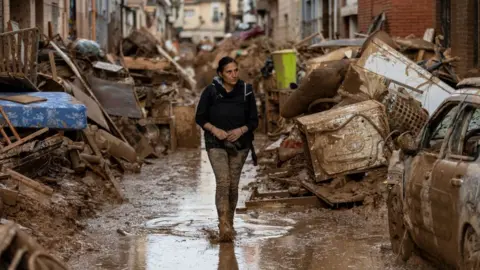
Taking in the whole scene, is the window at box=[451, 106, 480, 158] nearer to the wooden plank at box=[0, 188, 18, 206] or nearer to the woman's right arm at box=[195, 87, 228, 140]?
the woman's right arm at box=[195, 87, 228, 140]

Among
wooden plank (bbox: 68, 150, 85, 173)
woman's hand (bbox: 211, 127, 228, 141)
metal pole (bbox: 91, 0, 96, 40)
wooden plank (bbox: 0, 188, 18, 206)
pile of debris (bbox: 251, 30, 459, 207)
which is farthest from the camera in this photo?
metal pole (bbox: 91, 0, 96, 40)

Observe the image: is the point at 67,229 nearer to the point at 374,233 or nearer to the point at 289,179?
the point at 374,233

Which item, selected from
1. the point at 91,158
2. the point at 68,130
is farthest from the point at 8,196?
the point at 91,158

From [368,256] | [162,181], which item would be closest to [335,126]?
[368,256]

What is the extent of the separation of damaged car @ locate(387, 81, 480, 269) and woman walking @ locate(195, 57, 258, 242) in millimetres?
1932

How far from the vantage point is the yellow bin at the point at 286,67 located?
21406 millimetres

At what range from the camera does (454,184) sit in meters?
6.74

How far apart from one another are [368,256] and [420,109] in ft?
14.3

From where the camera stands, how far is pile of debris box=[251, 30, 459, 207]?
11969 mm

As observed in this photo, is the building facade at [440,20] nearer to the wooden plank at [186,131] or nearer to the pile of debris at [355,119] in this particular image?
the pile of debris at [355,119]

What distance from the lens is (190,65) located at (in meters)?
53.4

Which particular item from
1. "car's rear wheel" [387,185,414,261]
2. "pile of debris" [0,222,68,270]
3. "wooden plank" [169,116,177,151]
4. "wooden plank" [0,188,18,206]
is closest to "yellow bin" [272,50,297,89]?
"wooden plank" [169,116,177,151]

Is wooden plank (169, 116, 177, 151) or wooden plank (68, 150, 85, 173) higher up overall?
wooden plank (68, 150, 85, 173)

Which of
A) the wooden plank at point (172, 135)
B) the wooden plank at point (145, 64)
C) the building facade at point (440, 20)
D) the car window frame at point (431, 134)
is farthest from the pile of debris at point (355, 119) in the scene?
the wooden plank at point (145, 64)
